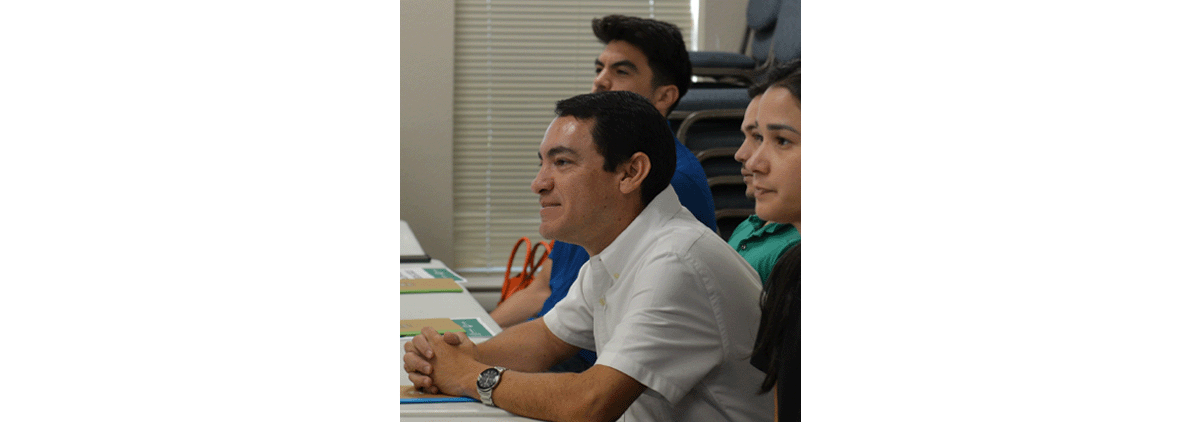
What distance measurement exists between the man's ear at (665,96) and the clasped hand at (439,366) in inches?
22.5

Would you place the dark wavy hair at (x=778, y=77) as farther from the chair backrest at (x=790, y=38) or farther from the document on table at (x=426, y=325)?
the document on table at (x=426, y=325)

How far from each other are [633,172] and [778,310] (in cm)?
33

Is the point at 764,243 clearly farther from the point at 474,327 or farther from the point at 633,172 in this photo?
the point at 474,327

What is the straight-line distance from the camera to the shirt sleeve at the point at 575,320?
1.13 metres

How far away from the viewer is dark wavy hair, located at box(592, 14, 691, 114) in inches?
54.4

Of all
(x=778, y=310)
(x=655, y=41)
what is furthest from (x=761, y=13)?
(x=778, y=310)

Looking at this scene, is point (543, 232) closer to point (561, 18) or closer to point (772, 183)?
point (772, 183)

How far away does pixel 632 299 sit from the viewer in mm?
887

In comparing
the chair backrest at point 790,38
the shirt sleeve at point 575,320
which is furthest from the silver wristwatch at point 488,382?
the chair backrest at point 790,38

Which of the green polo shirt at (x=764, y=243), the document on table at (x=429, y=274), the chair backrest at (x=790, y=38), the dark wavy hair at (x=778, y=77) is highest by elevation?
the chair backrest at (x=790, y=38)
